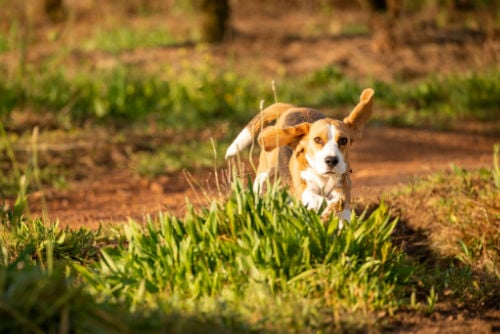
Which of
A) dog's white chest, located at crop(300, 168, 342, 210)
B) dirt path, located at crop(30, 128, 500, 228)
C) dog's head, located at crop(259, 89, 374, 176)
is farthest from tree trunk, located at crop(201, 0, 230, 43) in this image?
dog's white chest, located at crop(300, 168, 342, 210)

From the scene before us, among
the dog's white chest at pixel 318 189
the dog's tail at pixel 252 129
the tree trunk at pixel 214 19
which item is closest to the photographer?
the dog's white chest at pixel 318 189

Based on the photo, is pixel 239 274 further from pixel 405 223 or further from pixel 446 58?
pixel 446 58

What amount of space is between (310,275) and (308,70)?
8.30 m

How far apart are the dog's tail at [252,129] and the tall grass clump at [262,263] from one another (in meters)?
0.73

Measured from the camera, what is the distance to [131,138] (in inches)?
382

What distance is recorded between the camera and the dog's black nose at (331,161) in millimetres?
4633

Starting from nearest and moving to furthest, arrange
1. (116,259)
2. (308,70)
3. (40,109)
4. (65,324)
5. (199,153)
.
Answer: (65,324)
(116,259)
(199,153)
(40,109)
(308,70)

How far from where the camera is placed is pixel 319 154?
470cm

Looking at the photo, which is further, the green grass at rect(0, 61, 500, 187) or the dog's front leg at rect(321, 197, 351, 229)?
the green grass at rect(0, 61, 500, 187)

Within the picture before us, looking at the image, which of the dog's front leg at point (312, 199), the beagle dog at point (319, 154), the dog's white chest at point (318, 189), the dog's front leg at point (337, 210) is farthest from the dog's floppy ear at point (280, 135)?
the dog's front leg at point (337, 210)

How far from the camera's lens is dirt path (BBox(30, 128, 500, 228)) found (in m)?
6.90

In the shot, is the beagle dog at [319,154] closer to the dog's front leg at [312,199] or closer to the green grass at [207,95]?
the dog's front leg at [312,199]

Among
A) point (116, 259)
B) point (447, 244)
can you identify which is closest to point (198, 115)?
point (447, 244)

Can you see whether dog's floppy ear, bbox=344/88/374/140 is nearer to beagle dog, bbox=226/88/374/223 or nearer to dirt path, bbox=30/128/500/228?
beagle dog, bbox=226/88/374/223
